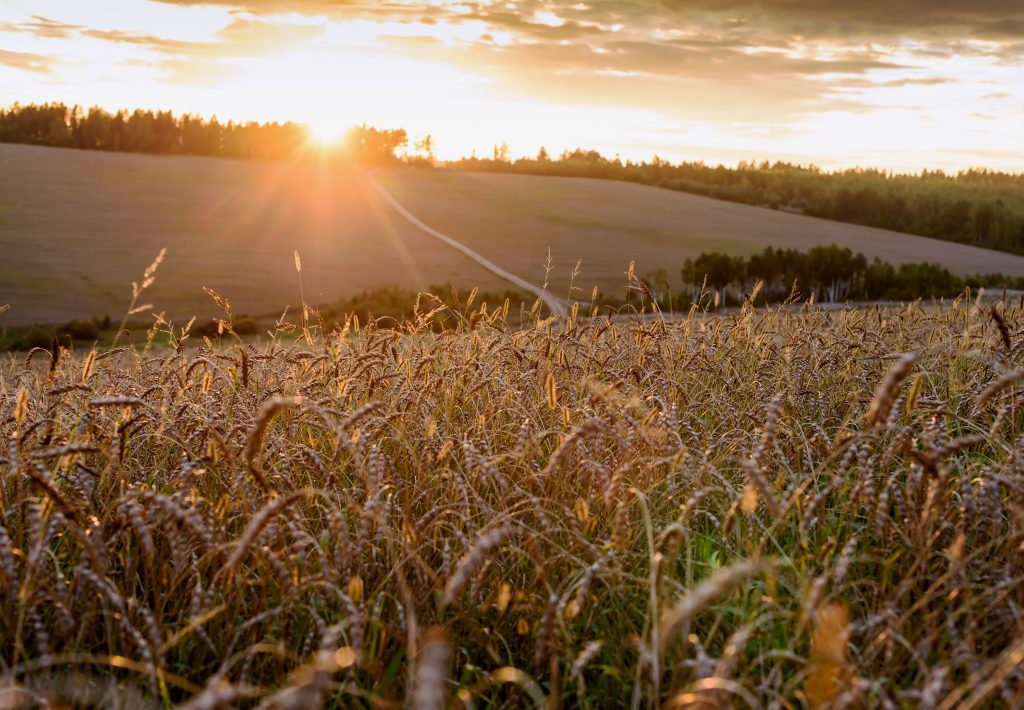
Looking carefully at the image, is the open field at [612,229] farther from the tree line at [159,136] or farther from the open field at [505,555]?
the open field at [505,555]

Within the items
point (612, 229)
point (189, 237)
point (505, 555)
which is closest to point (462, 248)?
point (612, 229)

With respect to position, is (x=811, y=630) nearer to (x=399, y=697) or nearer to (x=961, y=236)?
(x=399, y=697)

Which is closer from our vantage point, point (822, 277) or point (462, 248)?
point (822, 277)

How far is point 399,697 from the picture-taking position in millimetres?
2471

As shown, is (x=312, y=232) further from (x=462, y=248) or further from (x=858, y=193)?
(x=858, y=193)

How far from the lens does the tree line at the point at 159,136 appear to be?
273ft

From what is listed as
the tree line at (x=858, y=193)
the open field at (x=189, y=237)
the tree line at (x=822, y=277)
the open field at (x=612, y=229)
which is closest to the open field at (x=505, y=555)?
the tree line at (x=822, y=277)

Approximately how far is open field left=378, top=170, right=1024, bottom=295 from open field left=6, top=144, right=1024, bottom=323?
19 cm

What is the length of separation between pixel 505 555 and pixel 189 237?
47.8 metres

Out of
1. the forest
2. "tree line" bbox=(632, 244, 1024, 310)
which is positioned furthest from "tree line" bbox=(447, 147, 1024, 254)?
"tree line" bbox=(632, 244, 1024, 310)

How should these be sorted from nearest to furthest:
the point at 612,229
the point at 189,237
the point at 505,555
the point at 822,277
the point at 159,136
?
the point at 505,555 → the point at 822,277 → the point at 189,237 → the point at 612,229 → the point at 159,136

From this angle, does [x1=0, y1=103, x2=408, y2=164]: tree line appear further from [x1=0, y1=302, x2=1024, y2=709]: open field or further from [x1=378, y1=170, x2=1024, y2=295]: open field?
[x1=0, y1=302, x2=1024, y2=709]: open field

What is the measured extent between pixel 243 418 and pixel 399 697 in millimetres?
2188

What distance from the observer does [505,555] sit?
321 cm
